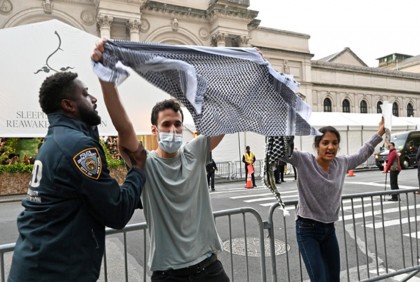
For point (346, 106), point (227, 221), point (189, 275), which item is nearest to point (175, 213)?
point (189, 275)

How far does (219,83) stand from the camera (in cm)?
223

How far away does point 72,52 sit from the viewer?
11.8 ft

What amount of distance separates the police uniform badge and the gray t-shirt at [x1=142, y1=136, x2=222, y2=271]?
1.79 feet

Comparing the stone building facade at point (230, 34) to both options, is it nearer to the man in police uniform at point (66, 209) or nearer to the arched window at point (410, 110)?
the arched window at point (410, 110)

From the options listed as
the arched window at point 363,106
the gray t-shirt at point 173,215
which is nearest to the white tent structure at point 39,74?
Answer: the gray t-shirt at point 173,215

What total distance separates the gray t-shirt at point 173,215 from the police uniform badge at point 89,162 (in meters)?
0.55

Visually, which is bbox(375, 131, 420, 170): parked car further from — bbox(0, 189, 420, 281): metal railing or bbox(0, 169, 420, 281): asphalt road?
bbox(0, 189, 420, 281): metal railing

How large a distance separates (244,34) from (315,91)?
41.6 ft

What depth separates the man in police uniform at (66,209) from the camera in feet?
5.08

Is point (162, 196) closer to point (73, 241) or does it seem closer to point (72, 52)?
point (73, 241)

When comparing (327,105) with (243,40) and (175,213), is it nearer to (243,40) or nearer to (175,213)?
(243,40)

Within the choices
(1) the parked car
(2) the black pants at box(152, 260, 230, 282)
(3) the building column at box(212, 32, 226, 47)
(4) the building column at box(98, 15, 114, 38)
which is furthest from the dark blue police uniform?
(3) the building column at box(212, 32, 226, 47)

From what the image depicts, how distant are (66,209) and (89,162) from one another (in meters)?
0.24

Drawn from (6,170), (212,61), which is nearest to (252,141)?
(6,170)
